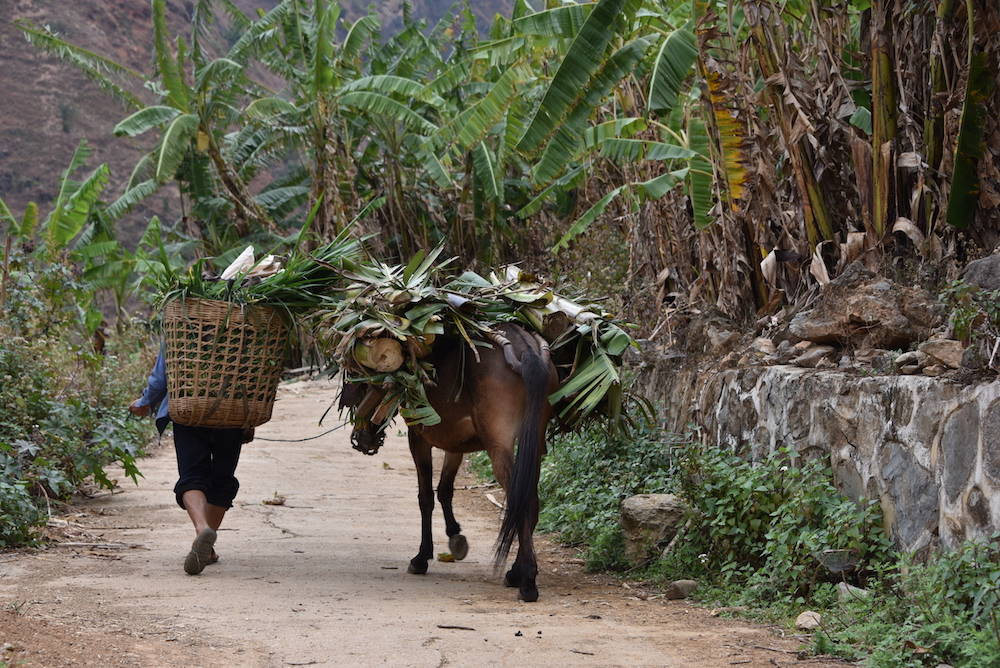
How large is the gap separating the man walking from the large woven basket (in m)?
0.29

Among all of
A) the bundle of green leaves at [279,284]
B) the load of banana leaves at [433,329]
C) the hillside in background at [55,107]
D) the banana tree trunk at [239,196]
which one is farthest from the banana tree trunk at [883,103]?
the hillside in background at [55,107]

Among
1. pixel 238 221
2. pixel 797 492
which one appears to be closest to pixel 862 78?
pixel 797 492

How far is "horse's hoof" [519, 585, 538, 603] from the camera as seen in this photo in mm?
5809

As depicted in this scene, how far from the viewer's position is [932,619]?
13.4ft

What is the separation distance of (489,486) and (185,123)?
11998mm

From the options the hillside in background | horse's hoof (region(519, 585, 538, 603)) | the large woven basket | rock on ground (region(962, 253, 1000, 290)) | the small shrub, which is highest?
the hillside in background

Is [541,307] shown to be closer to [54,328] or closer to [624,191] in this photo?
[624,191]

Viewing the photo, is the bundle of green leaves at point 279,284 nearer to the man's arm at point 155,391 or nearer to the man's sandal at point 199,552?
the man's arm at point 155,391

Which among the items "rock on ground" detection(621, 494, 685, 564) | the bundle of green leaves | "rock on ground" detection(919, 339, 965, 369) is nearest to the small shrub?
the bundle of green leaves

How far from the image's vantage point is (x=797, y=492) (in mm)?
5527

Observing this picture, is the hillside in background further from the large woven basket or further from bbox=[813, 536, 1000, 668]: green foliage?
bbox=[813, 536, 1000, 668]: green foliage

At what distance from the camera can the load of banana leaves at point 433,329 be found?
244 inches

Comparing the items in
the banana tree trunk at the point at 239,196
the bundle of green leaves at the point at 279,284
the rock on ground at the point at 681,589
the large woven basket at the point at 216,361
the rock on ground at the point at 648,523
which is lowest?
the rock on ground at the point at 681,589

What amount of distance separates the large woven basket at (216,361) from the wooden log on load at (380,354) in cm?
78
